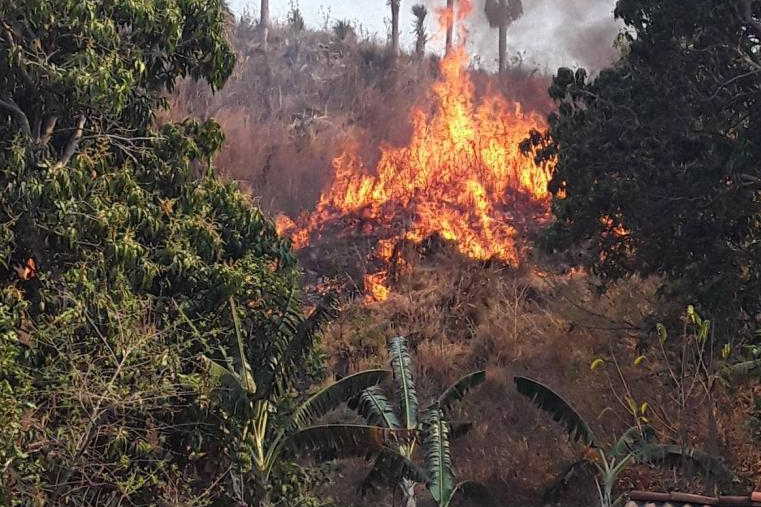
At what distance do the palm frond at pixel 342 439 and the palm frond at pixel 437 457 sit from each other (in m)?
1.40

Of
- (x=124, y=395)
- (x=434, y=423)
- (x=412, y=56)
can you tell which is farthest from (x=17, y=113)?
(x=412, y=56)

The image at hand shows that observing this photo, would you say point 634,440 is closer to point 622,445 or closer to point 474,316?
point 622,445

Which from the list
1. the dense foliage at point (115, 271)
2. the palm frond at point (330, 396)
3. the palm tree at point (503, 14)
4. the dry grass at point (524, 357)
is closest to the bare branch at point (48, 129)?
the dense foliage at point (115, 271)

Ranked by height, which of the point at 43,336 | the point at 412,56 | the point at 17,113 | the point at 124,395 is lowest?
the point at 124,395

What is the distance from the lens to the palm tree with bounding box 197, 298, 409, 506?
1393 centimetres

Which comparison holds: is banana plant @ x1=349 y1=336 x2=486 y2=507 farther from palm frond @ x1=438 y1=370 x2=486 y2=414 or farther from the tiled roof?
the tiled roof

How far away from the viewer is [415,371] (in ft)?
91.9

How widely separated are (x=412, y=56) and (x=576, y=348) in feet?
95.4

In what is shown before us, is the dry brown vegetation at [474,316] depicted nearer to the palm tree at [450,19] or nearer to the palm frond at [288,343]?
the palm tree at [450,19]

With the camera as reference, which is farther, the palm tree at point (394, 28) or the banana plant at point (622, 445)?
the palm tree at point (394, 28)

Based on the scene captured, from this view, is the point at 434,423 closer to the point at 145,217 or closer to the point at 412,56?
the point at 145,217

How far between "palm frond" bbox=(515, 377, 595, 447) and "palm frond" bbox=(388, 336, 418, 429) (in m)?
2.30

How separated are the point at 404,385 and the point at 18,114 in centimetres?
925

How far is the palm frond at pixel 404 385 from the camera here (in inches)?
661
